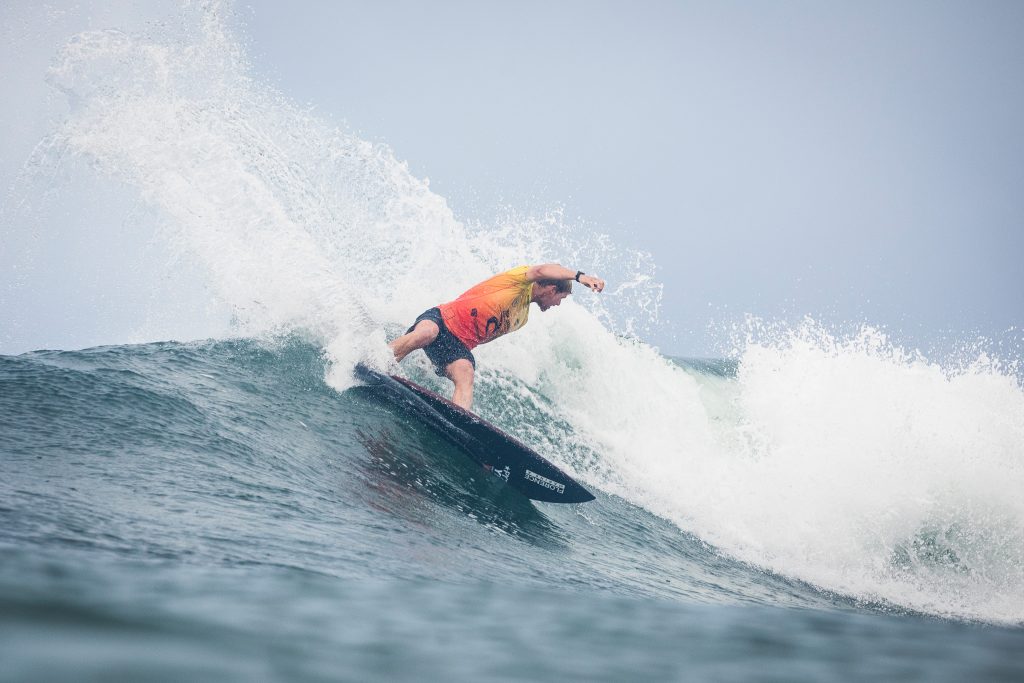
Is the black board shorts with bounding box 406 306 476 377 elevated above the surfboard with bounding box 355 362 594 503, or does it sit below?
above

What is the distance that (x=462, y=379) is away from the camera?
662cm

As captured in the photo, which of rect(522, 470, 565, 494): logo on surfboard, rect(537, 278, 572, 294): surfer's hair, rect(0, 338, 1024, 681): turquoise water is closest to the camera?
rect(0, 338, 1024, 681): turquoise water

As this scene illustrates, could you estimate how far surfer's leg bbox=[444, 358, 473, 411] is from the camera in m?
6.42

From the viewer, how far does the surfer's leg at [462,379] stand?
253 inches

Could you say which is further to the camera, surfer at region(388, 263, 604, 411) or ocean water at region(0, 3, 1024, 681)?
surfer at region(388, 263, 604, 411)

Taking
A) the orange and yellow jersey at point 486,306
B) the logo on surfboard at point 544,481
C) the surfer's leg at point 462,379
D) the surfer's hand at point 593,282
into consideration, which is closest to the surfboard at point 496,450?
the logo on surfboard at point 544,481

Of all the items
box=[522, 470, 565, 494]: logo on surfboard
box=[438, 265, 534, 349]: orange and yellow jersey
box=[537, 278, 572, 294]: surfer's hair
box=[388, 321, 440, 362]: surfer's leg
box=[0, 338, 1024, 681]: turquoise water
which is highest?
box=[537, 278, 572, 294]: surfer's hair

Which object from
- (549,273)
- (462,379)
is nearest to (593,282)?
(549,273)

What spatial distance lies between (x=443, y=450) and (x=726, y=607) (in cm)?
281

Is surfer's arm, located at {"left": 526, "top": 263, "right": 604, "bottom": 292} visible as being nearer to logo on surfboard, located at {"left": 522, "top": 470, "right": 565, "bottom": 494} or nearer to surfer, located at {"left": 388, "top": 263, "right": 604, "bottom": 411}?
surfer, located at {"left": 388, "top": 263, "right": 604, "bottom": 411}

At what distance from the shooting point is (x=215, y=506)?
3.10 meters

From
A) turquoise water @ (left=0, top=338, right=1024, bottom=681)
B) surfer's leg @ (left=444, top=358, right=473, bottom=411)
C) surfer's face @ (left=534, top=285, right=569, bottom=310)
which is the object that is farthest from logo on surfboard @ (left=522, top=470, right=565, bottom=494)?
surfer's face @ (left=534, top=285, right=569, bottom=310)

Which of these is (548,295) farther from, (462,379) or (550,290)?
(462,379)

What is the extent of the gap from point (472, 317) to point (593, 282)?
4.26 feet
